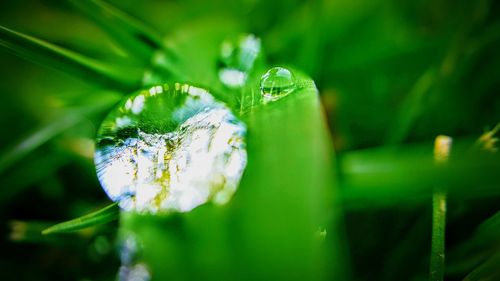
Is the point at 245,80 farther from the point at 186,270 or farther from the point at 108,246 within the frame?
the point at 108,246

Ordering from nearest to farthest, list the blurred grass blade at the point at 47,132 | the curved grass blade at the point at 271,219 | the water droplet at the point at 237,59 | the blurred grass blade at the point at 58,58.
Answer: the curved grass blade at the point at 271,219
the blurred grass blade at the point at 58,58
the water droplet at the point at 237,59
the blurred grass blade at the point at 47,132

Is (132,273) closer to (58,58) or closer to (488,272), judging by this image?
(58,58)

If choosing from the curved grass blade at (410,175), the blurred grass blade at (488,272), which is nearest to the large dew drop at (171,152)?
the curved grass blade at (410,175)

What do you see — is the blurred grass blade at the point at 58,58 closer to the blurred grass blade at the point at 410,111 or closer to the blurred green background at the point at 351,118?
the blurred green background at the point at 351,118

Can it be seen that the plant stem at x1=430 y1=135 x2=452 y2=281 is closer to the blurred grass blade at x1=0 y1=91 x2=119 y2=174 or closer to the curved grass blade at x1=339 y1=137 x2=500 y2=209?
the curved grass blade at x1=339 y1=137 x2=500 y2=209

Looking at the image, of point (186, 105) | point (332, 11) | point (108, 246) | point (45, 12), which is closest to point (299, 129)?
point (186, 105)

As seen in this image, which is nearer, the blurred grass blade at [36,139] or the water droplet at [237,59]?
the water droplet at [237,59]
